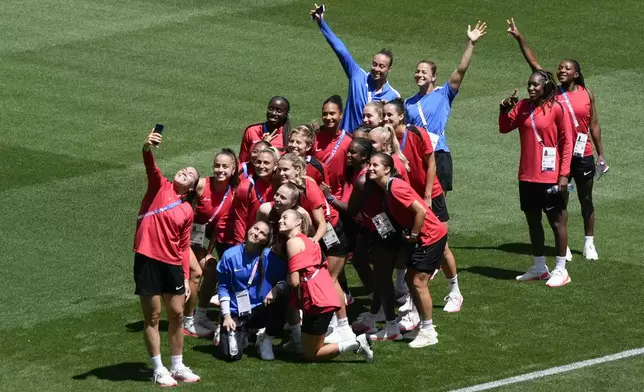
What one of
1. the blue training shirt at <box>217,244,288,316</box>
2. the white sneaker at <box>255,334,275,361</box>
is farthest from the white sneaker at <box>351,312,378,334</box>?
the blue training shirt at <box>217,244,288,316</box>

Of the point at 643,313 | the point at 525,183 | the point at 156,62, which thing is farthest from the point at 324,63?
the point at 643,313

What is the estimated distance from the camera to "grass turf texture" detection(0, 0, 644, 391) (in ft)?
42.6

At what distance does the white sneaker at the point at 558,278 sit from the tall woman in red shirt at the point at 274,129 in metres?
3.16

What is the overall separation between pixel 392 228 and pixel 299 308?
1155 millimetres

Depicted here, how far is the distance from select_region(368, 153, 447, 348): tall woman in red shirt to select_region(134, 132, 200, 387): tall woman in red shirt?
1851 millimetres

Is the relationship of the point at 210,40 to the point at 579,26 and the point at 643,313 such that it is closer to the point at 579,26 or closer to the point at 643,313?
the point at 579,26

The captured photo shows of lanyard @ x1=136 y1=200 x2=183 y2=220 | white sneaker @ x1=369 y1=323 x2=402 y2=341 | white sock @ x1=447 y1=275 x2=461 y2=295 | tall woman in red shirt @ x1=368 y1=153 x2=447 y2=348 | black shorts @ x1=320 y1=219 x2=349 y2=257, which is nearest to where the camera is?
lanyard @ x1=136 y1=200 x2=183 y2=220

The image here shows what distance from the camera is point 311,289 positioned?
1291 cm

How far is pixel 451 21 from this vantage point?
2602cm

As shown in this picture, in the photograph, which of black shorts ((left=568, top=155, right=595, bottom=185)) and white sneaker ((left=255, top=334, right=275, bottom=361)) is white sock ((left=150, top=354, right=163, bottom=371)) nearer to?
white sneaker ((left=255, top=334, right=275, bottom=361))

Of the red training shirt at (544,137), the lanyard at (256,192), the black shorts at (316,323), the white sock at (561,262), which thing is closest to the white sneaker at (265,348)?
the black shorts at (316,323)

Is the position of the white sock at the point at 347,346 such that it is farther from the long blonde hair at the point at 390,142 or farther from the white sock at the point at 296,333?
the long blonde hair at the point at 390,142

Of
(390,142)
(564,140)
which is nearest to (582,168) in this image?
(564,140)

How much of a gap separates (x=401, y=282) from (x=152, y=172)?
3563mm
